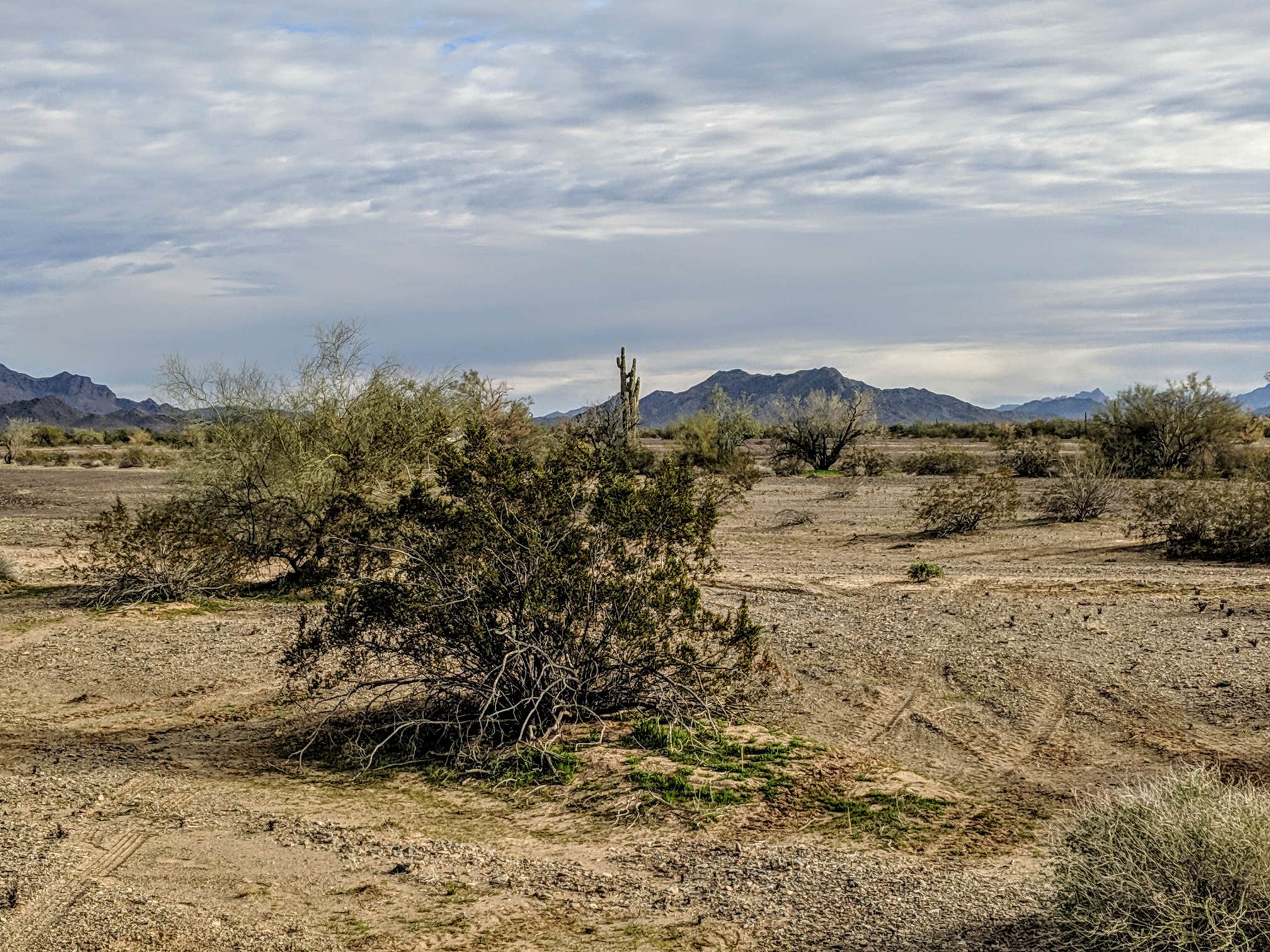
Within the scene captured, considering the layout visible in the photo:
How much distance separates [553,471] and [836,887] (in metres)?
4.02

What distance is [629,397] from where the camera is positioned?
40531 mm

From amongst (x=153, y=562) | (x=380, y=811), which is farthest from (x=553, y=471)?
(x=153, y=562)

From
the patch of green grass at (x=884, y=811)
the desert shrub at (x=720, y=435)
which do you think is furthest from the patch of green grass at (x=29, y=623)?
the desert shrub at (x=720, y=435)

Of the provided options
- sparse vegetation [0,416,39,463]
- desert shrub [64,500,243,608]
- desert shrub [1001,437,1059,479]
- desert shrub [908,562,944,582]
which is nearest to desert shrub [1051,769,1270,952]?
desert shrub [908,562,944,582]

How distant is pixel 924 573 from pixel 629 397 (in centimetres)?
2467

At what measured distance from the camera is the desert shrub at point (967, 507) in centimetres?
2205

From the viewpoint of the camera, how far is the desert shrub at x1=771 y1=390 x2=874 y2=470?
1586 inches

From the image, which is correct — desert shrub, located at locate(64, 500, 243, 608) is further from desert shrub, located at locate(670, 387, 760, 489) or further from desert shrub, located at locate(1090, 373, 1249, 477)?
desert shrub, located at locate(1090, 373, 1249, 477)

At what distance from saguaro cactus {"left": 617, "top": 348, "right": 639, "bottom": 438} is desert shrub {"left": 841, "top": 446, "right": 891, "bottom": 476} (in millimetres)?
7607

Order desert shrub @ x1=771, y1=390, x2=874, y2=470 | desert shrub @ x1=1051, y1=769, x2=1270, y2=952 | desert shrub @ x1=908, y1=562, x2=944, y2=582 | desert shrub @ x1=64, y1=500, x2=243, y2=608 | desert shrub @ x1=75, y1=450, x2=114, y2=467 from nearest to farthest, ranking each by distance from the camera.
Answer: desert shrub @ x1=1051, y1=769, x2=1270, y2=952, desert shrub @ x1=64, y1=500, x2=243, y2=608, desert shrub @ x1=908, y1=562, x2=944, y2=582, desert shrub @ x1=771, y1=390, x2=874, y2=470, desert shrub @ x1=75, y1=450, x2=114, y2=467

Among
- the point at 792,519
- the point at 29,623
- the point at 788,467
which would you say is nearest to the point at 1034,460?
the point at 788,467

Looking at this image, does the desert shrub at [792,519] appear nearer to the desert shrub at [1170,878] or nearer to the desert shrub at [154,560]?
the desert shrub at [154,560]

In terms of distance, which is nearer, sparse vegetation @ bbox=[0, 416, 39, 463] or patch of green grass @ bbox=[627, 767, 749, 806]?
patch of green grass @ bbox=[627, 767, 749, 806]

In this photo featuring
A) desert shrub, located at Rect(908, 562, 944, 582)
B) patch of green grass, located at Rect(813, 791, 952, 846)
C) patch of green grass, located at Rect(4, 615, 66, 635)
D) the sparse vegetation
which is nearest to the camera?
patch of green grass, located at Rect(813, 791, 952, 846)
